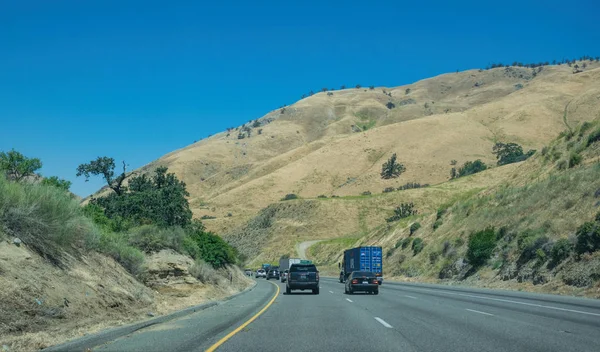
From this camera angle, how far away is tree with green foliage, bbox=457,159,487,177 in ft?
367

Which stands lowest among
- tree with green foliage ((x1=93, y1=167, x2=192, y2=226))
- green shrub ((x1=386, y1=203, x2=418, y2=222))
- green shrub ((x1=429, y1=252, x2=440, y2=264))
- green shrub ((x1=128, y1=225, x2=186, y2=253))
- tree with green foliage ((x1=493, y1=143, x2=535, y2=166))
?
green shrub ((x1=429, y1=252, x2=440, y2=264))

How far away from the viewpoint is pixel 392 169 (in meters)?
126

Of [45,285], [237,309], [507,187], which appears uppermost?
[507,187]

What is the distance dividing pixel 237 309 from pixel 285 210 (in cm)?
9618

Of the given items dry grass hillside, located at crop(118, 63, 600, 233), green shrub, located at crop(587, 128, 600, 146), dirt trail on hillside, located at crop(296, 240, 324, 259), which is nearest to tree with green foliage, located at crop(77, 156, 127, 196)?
green shrub, located at crop(587, 128, 600, 146)

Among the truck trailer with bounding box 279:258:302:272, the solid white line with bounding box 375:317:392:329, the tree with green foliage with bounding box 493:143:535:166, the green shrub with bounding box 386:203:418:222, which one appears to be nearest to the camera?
the solid white line with bounding box 375:317:392:329

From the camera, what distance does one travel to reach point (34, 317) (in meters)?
10.7

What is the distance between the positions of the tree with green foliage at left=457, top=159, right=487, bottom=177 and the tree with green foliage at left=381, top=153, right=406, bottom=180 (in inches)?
584

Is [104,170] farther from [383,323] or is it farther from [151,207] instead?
[383,323]

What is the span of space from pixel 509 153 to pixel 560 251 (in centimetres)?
9080

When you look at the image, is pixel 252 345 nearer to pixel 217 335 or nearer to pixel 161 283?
Result: pixel 217 335

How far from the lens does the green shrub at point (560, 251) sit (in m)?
31.1

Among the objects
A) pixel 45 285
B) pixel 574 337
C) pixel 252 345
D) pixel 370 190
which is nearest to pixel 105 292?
pixel 45 285

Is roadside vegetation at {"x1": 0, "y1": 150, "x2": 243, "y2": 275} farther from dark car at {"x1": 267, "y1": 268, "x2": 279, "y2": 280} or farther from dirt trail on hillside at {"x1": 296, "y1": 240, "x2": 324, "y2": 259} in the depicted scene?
dirt trail on hillside at {"x1": 296, "y1": 240, "x2": 324, "y2": 259}
